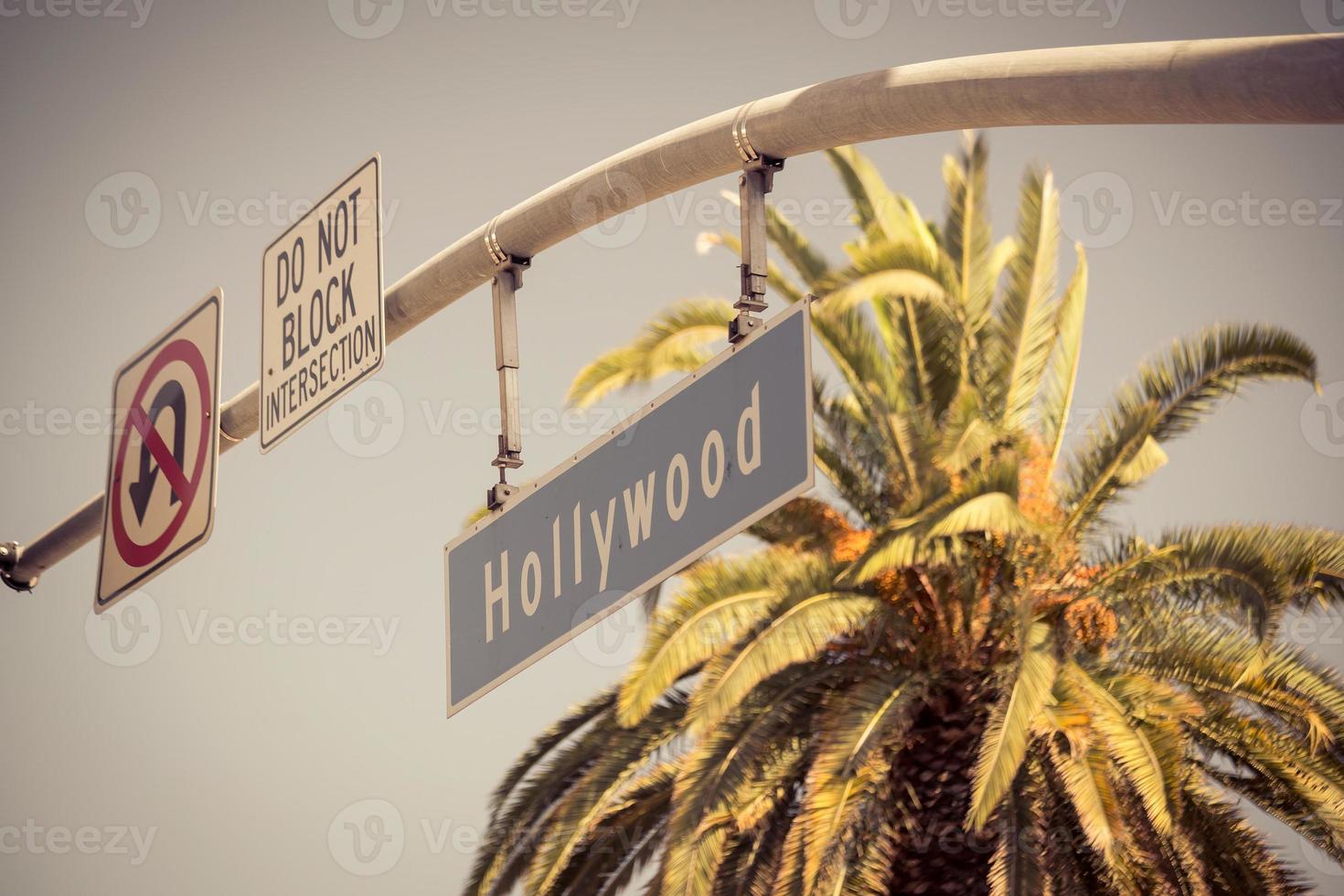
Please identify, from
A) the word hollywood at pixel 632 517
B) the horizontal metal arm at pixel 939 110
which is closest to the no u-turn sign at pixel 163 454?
the horizontal metal arm at pixel 939 110

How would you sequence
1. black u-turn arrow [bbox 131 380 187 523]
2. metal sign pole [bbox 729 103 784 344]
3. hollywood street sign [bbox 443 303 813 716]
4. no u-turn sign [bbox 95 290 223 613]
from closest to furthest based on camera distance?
1. hollywood street sign [bbox 443 303 813 716]
2. metal sign pole [bbox 729 103 784 344]
3. no u-turn sign [bbox 95 290 223 613]
4. black u-turn arrow [bbox 131 380 187 523]

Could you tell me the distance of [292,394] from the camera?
6.28m

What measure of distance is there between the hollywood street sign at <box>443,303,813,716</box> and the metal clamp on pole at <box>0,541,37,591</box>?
3.80 m

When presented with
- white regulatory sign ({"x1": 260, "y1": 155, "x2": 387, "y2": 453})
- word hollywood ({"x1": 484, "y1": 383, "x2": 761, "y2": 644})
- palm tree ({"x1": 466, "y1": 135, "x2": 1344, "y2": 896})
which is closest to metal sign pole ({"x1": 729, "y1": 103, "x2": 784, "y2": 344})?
word hollywood ({"x1": 484, "y1": 383, "x2": 761, "y2": 644})

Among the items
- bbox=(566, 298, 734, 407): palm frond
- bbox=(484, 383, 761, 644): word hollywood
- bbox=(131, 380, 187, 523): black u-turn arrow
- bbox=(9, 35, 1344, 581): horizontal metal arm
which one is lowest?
bbox=(484, 383, 761, 644): word hollywood

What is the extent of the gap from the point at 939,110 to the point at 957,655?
1005cm

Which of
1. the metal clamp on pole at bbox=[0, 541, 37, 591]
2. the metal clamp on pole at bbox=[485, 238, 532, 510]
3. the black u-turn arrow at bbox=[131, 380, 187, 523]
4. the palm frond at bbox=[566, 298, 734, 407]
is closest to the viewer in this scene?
the metal clamp on pole at bbox=[485, 238, 532, 510]

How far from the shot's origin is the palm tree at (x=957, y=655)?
39.2 feet

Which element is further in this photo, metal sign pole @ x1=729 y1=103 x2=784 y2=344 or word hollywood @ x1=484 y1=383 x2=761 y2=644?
metal sign pole @ x1=729 y1=103 x2=784 y2=344

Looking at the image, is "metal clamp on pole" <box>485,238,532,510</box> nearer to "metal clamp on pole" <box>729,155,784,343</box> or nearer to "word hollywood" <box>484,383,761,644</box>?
"word hollywood" <box>484,383,761,644</box>

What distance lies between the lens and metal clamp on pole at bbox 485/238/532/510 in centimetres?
561

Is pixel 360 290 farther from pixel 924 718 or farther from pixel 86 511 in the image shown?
pixel 924 718

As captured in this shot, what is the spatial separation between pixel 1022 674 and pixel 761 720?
207 centimetres

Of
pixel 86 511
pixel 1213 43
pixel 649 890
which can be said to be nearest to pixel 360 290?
pixel 86 511
